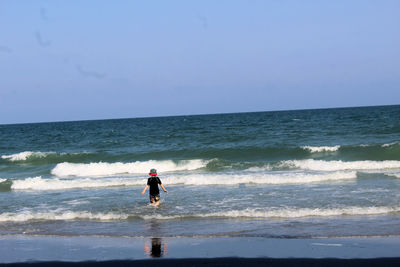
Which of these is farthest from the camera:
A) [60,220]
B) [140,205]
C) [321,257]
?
[140,205]

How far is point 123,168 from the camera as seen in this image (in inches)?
995

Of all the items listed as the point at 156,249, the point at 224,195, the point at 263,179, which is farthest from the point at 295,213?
the point at 263,179

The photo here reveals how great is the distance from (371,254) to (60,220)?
838cm

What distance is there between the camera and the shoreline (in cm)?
758

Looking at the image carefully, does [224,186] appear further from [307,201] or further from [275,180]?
[307,201]

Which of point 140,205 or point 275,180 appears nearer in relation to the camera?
point 140,205

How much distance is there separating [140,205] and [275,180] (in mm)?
6032

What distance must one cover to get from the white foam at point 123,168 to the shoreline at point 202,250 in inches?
604

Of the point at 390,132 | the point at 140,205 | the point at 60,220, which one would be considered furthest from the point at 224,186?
the point at 390,132

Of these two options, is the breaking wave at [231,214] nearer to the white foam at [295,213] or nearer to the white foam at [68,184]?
the white foam at [295,213]

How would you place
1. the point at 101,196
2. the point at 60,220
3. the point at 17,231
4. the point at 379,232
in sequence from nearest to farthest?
the point at 379,232, the point at 17,231, the point at 60,220, the point at 101,196

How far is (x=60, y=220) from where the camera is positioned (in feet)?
40.1

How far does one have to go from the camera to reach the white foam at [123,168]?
81.8 ft

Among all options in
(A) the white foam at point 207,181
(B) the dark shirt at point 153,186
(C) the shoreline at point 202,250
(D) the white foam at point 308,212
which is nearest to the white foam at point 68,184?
(A) the white foam at point 207,181
